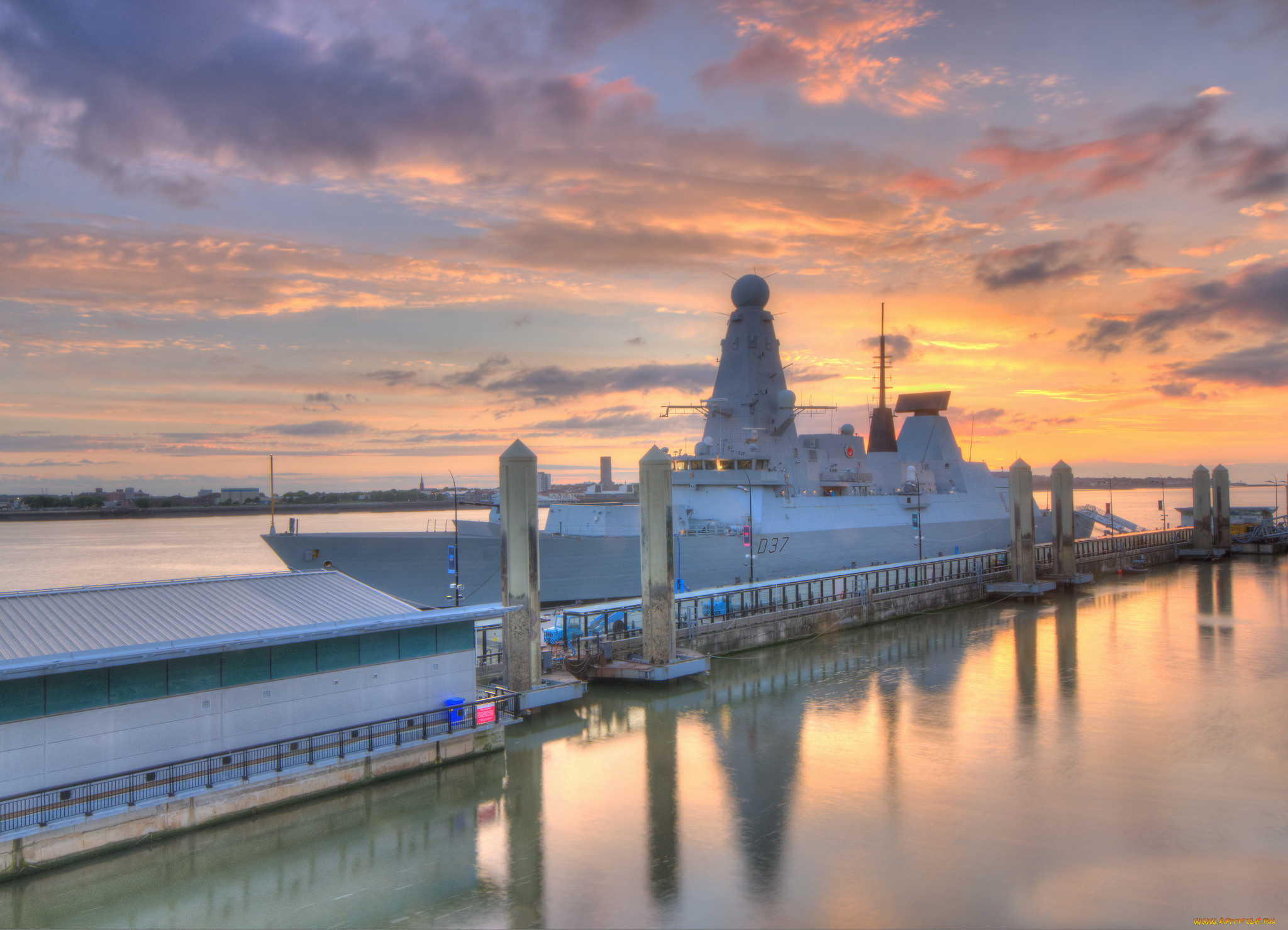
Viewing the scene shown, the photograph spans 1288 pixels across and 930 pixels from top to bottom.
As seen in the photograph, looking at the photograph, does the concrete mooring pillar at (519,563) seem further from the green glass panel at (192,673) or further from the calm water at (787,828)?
the green glass panel at (192,673)

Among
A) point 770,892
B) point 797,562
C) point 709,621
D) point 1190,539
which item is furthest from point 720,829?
point 1190,539

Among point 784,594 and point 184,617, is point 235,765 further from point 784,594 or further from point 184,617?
point 784,594

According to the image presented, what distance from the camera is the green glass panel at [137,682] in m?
11.8

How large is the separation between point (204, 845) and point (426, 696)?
4.45m

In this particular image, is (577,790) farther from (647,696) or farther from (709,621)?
(709,621)

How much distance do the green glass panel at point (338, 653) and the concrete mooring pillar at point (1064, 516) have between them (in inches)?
1464

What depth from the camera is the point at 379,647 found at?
48.5 feet

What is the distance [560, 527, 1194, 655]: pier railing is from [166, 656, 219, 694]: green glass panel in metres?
10.3

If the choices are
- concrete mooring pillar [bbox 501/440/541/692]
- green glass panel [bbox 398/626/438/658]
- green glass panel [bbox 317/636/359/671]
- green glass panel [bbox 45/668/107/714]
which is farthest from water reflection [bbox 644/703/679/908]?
green glass panel [bbox 45/668/107/714]

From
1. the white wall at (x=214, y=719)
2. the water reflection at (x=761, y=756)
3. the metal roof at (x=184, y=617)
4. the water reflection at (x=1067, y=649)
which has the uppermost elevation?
the metal roof at (x=184, y=617)

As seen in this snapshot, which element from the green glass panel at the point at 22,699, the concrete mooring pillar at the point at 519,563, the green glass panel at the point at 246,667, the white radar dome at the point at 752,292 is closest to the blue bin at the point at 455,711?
the concrete mooring pillar at the point at 519,563

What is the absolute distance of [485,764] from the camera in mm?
15594

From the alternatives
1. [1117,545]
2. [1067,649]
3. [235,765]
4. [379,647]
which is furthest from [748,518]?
[1117,545]

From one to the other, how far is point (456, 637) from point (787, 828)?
22.6ft
